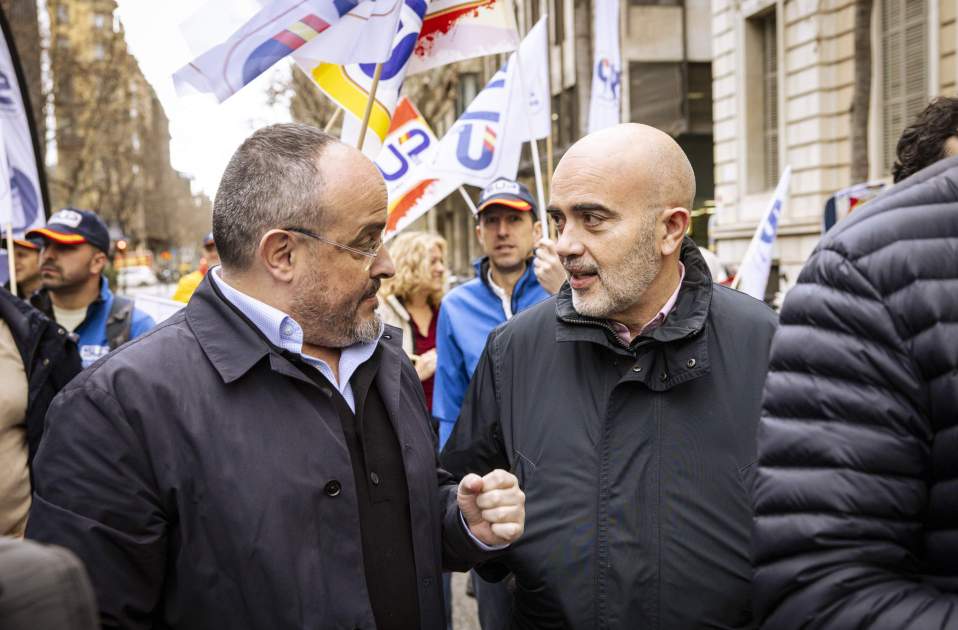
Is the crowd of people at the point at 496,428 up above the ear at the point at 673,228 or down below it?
below

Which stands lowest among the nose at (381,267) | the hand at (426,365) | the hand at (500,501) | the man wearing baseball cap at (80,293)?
the hand at (426,365)

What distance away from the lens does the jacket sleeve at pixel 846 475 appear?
4.06 feet

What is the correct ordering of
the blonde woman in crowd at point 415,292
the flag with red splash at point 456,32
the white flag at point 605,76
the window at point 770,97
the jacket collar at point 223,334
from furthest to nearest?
the window at point 770,97, the white flag at point 605,76, the blonde woman in crowd at point 415,292, the flag with red splash at point 456,32, the jacket collar at point 223,334

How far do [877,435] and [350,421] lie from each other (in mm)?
1264

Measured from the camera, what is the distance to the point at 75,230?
5.24 meters

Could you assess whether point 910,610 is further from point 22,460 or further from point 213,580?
point 22,460

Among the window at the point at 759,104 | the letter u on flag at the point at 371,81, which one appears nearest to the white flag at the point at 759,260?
the letter u on flag at the point at 371,81

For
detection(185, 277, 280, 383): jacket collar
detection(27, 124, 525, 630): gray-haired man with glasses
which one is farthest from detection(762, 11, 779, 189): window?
detection(185, 277, 280, 383): jacket collar

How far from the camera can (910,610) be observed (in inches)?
46.8

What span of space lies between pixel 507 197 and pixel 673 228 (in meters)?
2.50

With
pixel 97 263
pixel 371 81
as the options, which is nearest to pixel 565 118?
pixel 97 263

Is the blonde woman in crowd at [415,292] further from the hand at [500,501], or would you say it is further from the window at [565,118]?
the window at [565,118]

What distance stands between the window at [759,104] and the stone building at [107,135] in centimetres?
1076

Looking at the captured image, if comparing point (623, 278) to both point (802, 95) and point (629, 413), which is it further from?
point (802, 95)
